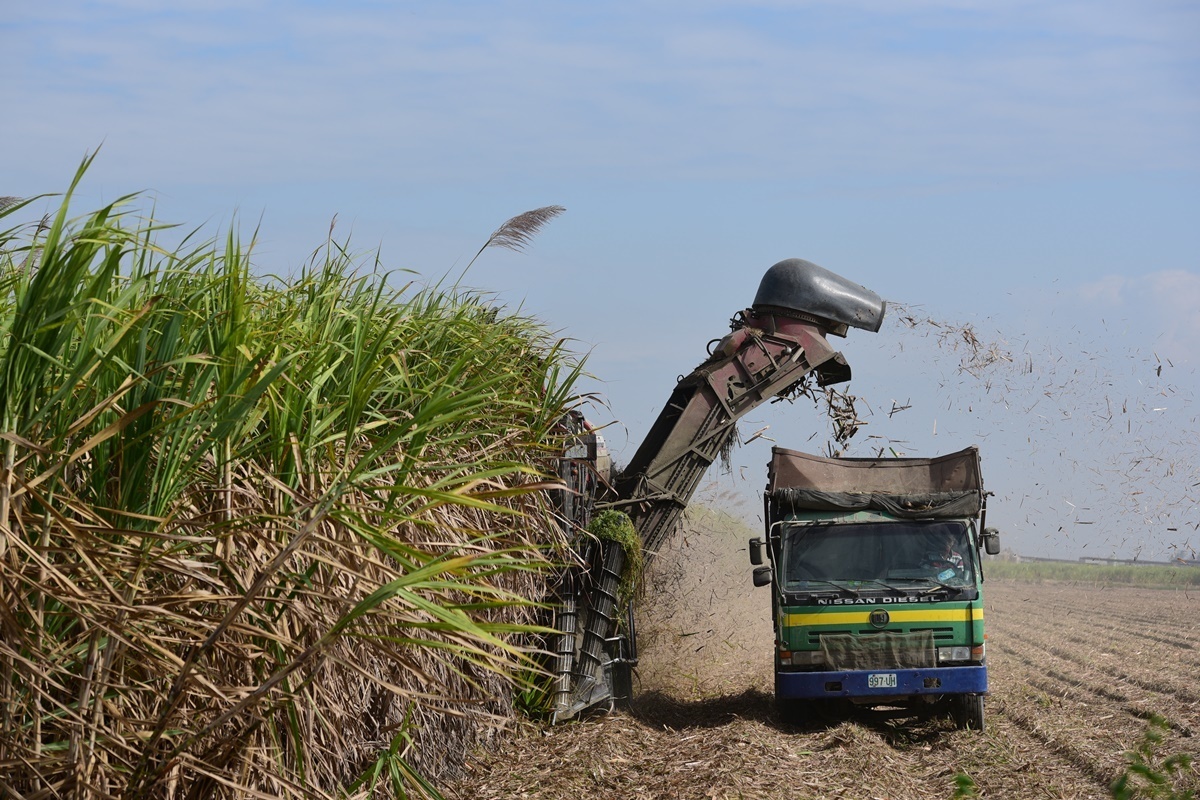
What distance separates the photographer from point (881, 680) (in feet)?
35.1

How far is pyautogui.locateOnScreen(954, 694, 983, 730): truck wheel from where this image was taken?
1083 cm

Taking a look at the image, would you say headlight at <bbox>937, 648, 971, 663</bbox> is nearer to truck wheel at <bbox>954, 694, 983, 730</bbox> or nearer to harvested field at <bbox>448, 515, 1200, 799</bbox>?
truck wheel at <bbox>954, 694, 983, 730</bbox>

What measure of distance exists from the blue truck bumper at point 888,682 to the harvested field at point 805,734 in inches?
13.4

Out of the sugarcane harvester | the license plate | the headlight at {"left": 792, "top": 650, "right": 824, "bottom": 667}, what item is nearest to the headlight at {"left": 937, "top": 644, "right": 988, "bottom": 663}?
the license plate

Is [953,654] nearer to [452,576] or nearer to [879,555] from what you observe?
[879,555]

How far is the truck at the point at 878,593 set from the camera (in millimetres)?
10766

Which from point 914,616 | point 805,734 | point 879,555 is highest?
point 879,555

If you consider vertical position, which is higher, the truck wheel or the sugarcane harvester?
the sugarcane harvester

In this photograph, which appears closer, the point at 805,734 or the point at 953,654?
the point at 805,734

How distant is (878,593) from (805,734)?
4.86 feet

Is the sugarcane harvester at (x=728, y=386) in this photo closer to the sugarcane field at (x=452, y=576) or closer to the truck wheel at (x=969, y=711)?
the sugarcane field at (x=452, y=576)

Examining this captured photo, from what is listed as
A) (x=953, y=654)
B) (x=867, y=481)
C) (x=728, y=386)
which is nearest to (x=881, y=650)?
(x=953, y=654)

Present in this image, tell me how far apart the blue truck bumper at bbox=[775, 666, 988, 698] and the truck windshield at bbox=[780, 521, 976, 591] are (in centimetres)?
81

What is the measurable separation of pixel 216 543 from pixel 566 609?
5734mm
